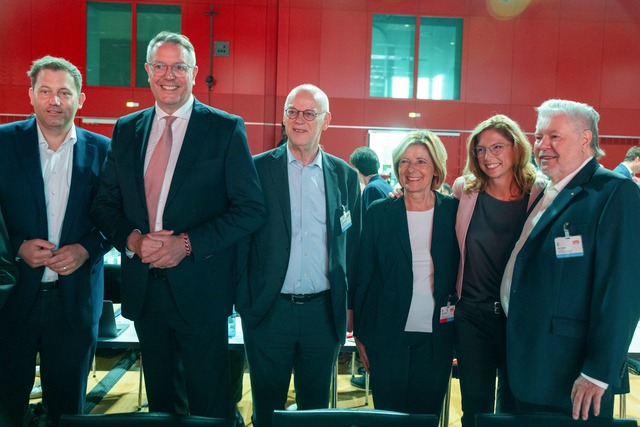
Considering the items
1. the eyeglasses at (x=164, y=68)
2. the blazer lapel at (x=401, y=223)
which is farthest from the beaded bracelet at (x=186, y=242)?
the blazer lapel at (x=401, y=223)

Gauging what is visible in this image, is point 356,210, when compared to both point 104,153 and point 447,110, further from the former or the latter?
point 447,110

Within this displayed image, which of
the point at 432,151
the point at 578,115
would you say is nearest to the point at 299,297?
the point at 432,151

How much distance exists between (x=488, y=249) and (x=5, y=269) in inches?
76.0

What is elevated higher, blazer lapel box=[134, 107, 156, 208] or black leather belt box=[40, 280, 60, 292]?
blazer lapel box=[134, 107, 156, 208]

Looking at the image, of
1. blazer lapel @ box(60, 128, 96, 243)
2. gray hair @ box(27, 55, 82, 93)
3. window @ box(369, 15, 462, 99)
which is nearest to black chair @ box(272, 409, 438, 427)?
blazer lapel @ box(60, 128, 96, 243)

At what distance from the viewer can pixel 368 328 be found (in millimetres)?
2352

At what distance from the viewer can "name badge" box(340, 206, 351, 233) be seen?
233cm

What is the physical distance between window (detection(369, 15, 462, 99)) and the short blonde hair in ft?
28.0

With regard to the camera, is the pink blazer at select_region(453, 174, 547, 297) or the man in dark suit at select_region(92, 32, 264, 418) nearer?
the man in dark suit at select_region(92, 32, 264, 418)

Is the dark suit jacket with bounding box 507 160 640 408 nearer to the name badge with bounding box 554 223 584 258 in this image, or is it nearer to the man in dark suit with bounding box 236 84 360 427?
the name badge with bounding box 554 223 584 258

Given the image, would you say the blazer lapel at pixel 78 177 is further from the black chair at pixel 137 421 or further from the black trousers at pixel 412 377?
the black trousers at pixel 412 377

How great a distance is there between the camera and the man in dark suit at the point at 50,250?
6.95ft

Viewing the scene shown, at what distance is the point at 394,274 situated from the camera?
7.62 ft

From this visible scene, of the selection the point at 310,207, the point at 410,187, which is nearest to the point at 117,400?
the point at 310,207
